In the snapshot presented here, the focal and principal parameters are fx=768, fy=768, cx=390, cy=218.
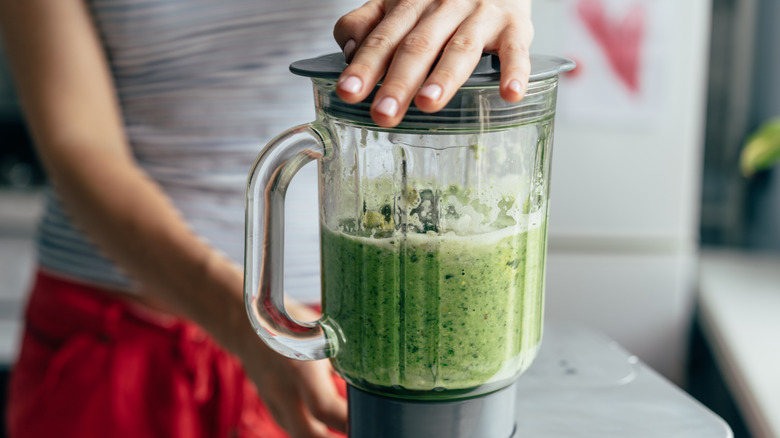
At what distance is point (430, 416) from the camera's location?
18.3 inches

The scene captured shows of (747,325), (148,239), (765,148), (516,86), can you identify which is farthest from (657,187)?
(516,86)

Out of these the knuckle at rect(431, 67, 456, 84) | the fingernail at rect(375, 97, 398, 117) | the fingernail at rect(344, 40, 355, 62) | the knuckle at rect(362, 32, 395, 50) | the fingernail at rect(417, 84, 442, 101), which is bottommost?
the fingernail at rect(375, 97, 398, 117)

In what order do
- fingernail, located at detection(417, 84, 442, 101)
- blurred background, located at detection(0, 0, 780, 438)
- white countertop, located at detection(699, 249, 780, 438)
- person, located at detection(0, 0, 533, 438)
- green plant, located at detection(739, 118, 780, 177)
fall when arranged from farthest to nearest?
blurred background, located at detection(0, 0, 780, 438), green plant, located at detection(739, 118, 780, 177), white countertop, located at detection(699, 249, 780, 438), person, located at detection(0, 0, 533, 438), fingernail, located at detection(417, 84, 442, 101)

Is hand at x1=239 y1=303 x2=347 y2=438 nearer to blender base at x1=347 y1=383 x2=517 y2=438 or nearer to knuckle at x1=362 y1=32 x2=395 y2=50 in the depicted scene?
blender base at x1=347 y1=383 x2=517 y2=438

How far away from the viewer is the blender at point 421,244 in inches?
16.3

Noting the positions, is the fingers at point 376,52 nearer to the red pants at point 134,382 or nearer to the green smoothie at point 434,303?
the green smoothie at point 434,303

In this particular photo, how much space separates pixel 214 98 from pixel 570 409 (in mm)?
483

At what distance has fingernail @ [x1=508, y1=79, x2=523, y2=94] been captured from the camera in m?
0.38

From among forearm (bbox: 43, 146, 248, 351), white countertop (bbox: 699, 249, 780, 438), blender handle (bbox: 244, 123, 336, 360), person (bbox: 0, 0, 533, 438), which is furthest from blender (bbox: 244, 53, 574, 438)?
white countertop (bbox: 699, 249, 780, 438)

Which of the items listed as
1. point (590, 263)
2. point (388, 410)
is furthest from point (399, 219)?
point (590, 263)

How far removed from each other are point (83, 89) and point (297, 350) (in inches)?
18.2

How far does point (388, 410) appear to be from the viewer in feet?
1.54

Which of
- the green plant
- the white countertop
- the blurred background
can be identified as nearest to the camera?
the white countertop

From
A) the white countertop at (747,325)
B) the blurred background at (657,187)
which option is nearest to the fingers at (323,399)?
the white countertop at (747,325)
